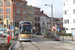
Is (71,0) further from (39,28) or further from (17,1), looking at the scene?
(39,28)

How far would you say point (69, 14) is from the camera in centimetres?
5369

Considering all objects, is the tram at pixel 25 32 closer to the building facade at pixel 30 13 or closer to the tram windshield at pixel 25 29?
the tram windshield at pixel 25 29

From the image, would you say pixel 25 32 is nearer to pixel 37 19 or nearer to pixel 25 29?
pixel 25 29

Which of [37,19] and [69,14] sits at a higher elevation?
[37,19]

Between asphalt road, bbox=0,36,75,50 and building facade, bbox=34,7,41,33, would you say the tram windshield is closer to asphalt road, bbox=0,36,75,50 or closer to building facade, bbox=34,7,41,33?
asphalt road, bbox=0,36,75,50

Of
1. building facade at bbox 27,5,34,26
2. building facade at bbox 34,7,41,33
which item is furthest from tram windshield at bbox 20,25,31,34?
building facade at bbox 34,7,41,33

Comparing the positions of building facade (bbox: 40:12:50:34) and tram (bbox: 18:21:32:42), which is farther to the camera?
building facade (bbox: 40:12:50:34)

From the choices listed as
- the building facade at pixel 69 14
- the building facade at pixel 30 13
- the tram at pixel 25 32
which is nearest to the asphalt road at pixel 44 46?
the tram at pixel 25 32

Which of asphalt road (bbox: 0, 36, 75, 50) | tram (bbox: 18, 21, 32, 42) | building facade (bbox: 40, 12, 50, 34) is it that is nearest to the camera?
asphalt road (bbox: 0, 36, 75, 50)

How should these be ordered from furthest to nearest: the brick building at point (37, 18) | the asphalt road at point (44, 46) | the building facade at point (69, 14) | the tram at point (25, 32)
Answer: the brick building at point (37, 18)
the building facade at point (69, 14)
the tram at point (25, 32)
the asphalt road at point (44, 46)

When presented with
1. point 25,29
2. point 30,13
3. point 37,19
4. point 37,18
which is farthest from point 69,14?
point 37,18

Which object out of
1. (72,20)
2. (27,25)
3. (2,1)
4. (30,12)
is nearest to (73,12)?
(72,20)

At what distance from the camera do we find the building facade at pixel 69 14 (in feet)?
173

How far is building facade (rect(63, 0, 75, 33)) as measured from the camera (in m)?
52.7
